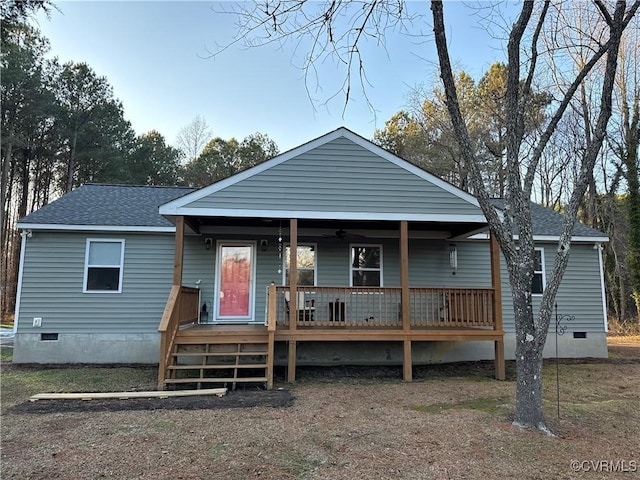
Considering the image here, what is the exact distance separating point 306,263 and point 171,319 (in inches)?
141

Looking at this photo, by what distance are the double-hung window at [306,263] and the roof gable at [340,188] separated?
2.12 metres

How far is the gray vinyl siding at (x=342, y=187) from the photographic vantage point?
24.6 feet

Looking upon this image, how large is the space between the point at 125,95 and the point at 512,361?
23.5 metres

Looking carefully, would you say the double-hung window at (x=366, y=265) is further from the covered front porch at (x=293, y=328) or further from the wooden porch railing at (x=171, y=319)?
the wooden porch railing at (x=171, y=319)

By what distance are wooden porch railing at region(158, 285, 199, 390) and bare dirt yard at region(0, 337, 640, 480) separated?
0.82m

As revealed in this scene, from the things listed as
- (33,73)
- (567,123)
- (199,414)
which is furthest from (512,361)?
(33,73)

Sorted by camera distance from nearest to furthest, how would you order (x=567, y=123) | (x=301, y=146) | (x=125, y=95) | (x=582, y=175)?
(x=582, y=175)
(x=301, y=146)
(x=567, y=123)
(x=125, y=95)

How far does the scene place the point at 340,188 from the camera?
7664 millimetres

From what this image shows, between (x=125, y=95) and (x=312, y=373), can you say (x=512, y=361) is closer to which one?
(x=312, y=373)

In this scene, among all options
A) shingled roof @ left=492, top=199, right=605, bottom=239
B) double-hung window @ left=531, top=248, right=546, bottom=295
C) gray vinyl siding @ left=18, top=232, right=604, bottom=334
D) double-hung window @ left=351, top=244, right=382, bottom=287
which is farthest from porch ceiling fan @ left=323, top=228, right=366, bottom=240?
double-hung window @ left=531, top=248, right=546, bottom=295

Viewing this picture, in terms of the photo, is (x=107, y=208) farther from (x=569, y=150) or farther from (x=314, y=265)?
(x=569, y=150)

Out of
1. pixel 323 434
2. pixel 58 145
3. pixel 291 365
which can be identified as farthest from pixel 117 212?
pixel 58 145

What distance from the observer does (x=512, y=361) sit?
9586 mm

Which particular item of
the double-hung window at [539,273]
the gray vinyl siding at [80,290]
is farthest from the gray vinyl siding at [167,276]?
the double-hung window at [539,273]
